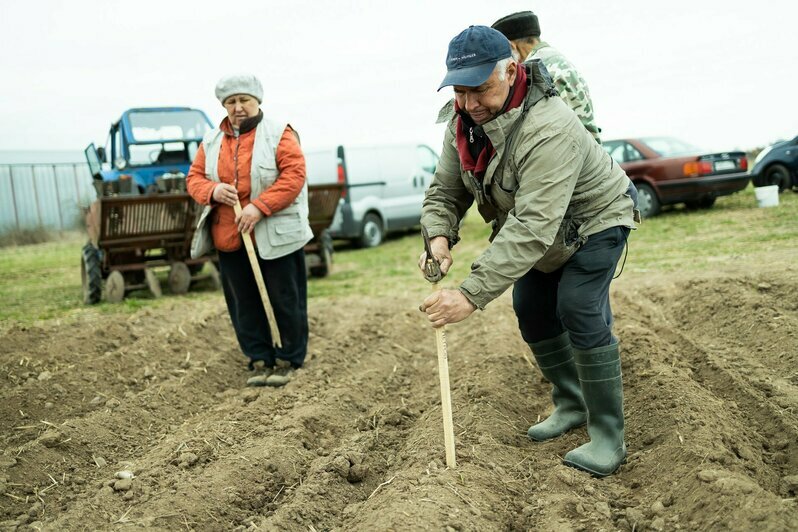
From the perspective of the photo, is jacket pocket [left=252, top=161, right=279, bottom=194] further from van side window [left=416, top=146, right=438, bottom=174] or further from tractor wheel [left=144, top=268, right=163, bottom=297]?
van side window [left=416, top=146, right=438, bottom=174]

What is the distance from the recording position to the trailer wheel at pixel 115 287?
373 inches

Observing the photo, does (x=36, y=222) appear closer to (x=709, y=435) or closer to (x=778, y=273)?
(x=778, y=273)

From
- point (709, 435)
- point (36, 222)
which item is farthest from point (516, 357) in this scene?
point (36, 222)

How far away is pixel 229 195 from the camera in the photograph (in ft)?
17.0

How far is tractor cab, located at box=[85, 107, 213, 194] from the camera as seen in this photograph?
11.2m

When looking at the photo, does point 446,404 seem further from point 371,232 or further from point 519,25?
point 371,232

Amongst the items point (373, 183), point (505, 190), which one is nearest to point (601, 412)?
point (505, 190)

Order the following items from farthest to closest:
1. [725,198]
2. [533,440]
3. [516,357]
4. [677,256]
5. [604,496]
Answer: [725,198], [677,256], [516,357], [533,440], [604,496]

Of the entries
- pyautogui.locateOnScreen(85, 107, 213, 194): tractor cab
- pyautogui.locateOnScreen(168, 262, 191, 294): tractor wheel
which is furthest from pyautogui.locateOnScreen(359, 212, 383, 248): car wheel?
pyautogui.locateOnScreen(168, 262, 191, 294): tractor wheel

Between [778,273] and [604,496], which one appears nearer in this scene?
[604,496]

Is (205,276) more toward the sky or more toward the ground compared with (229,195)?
more toward the ground

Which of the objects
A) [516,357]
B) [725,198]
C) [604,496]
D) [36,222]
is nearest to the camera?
[604,496]

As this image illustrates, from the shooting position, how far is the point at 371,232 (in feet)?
48.6

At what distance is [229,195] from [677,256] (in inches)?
242
